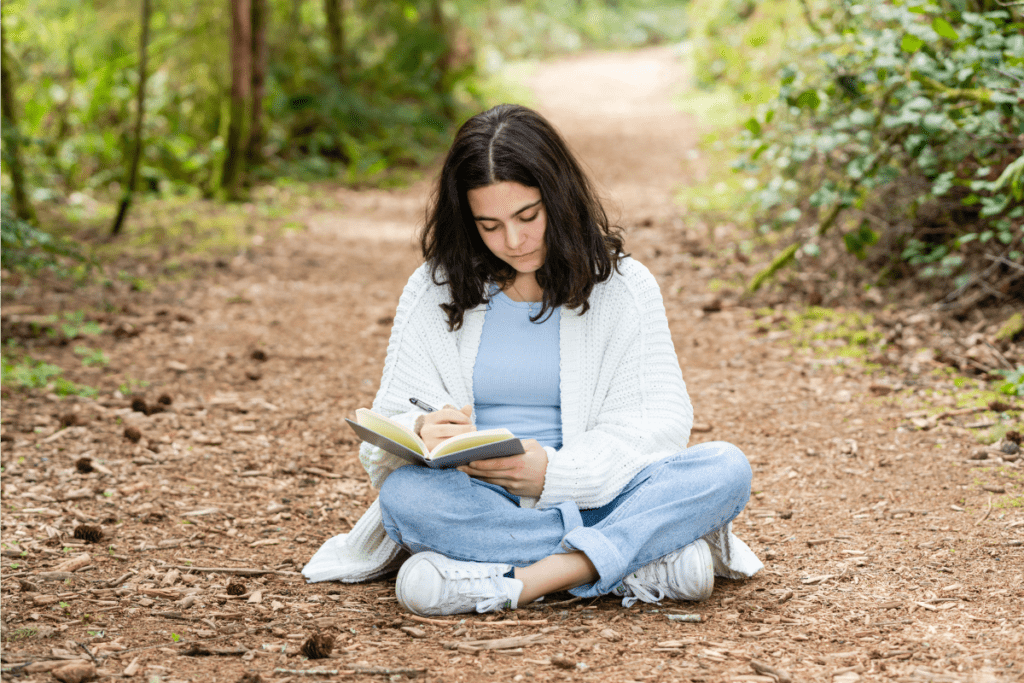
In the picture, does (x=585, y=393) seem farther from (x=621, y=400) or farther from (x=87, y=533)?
(x=87, y=533)

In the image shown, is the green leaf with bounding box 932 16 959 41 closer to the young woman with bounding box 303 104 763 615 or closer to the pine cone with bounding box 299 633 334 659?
the young woman with bounding box 303 104 763 615

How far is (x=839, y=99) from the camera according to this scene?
4.68 meters

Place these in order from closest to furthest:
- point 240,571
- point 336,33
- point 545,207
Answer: point 545,207
point 240,571
point 336,33

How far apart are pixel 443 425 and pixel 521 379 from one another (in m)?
0.39

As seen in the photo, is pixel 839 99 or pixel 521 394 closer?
pixel 521 394

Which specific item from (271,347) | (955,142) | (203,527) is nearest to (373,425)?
(203,527)

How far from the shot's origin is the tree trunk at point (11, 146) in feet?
17.8

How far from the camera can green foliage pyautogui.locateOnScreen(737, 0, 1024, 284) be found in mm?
3747

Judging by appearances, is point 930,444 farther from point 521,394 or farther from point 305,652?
point 305,652

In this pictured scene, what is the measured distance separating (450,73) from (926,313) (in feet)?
31.2

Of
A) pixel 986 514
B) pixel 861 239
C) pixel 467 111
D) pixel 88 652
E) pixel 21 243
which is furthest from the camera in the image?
pixel 467 111

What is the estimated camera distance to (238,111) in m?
8.62

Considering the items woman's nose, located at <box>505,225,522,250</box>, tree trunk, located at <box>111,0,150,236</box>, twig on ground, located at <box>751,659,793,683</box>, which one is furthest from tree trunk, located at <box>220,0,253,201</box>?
twig on ground, located at <box>751,659,793,683</box>

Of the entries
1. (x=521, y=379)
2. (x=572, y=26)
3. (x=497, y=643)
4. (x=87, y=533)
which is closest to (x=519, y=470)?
(x=521, y=379)
